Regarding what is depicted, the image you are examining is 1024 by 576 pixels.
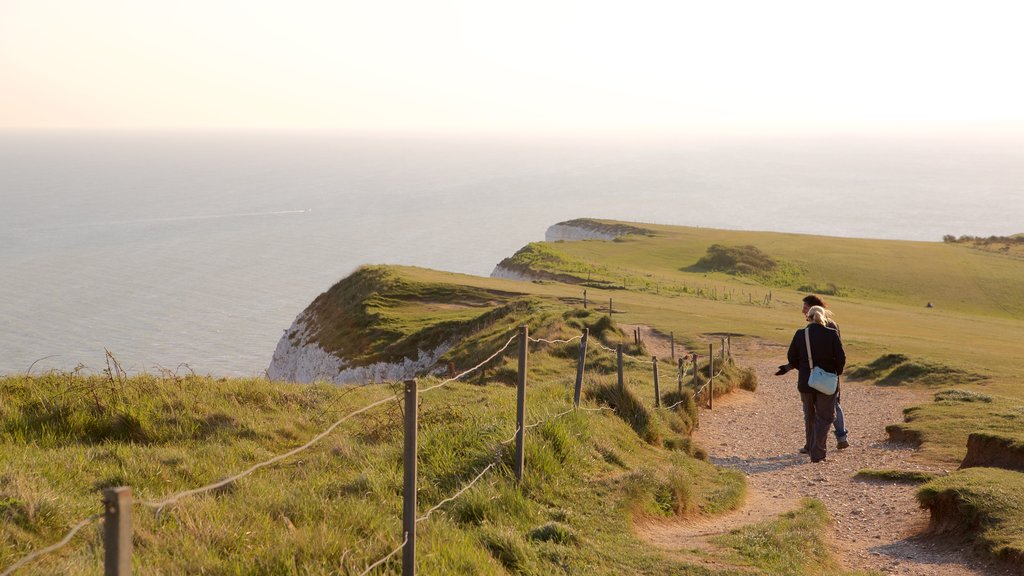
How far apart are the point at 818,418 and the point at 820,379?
37.6 inches

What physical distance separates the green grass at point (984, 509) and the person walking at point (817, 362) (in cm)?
314

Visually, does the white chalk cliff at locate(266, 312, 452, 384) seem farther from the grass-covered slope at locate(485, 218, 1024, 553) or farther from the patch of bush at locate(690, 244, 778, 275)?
the patch of bush at locate(690, 244, 778, 275)

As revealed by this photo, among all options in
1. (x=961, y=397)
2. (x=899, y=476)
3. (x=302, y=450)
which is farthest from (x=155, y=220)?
(x=899, y=476)

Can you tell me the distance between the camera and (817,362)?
13602 mm

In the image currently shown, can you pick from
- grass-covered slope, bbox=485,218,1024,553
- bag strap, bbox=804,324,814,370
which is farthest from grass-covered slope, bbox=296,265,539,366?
bag strap, bbox=804,324,814,370

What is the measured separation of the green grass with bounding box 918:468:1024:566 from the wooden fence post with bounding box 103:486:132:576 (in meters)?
8.10

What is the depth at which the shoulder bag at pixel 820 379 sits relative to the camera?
532 inches

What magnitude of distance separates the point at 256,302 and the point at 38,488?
99.7m

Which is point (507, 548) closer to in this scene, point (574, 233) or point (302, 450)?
point (302, 450)

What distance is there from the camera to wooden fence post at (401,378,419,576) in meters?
5.45

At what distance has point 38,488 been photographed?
7219mm

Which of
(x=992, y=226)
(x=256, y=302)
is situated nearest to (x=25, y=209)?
(x=256, y=302)

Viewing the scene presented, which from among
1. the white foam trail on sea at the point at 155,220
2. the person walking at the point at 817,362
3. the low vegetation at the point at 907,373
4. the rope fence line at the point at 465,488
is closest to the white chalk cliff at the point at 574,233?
the low vegetation at the point at 907,373

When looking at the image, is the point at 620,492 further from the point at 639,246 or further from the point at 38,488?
the point at 639,246
